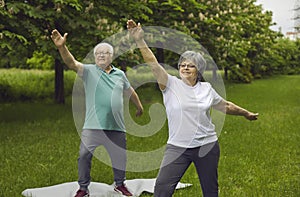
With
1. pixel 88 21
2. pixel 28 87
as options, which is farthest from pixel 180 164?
pixel 28 87

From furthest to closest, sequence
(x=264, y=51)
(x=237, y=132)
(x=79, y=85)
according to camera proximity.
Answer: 1. (x=264, y=51)
2. (x=237, y=132)
3. (x=79, y=85)

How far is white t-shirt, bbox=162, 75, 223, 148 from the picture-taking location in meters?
3.56

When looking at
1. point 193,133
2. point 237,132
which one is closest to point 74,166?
point 193,133

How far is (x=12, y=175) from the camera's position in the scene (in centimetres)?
601

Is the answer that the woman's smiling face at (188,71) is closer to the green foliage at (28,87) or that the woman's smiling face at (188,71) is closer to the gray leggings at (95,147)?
the gray leggings at (95,147)

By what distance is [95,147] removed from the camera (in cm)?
469

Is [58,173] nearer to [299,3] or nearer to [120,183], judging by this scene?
[120,183]

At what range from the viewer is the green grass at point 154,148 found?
5.60 meters

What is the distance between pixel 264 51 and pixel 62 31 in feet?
75.8

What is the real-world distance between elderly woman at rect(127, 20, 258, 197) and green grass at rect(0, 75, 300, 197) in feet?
4.29

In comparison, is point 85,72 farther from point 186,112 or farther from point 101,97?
point 186,112

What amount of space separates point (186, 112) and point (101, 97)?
1.33 meters

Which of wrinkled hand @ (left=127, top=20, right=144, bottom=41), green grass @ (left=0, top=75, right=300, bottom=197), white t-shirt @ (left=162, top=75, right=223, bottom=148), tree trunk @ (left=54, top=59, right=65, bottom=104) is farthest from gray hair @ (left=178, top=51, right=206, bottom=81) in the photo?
tree trunk @ (left=54, top=59, right=65, bottom=104)

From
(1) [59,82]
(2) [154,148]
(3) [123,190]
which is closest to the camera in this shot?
(3) [123,190]
